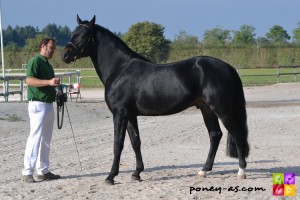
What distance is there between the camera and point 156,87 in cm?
757

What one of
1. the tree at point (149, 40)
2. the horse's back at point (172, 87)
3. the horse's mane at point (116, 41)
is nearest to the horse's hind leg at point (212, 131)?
the horse's back at point (172, 87)

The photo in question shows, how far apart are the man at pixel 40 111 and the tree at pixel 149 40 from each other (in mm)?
33416

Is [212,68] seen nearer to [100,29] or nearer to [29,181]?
[100,29]

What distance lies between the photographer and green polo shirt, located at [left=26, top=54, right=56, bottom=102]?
25.5 ft

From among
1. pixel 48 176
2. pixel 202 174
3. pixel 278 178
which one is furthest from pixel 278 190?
pixel 48 176

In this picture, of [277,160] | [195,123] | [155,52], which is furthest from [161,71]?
[155,52]

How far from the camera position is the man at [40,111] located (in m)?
7.70

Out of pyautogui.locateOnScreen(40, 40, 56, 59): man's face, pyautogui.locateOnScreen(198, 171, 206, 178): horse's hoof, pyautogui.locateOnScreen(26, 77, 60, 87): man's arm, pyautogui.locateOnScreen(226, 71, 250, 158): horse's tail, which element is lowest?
pyautogui.locateOnScreen(198, 171, 206, 178): horse's hoof

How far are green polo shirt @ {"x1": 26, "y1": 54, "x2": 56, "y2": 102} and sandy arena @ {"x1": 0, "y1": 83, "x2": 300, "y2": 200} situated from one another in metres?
1.21

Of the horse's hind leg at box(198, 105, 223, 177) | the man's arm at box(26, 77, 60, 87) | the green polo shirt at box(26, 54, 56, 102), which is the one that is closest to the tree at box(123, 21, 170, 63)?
the horse's hind leg at box(198, 105, 223, 177)

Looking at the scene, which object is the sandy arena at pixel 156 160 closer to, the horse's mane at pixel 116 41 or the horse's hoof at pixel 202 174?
the horse's hoof at pixel 202 174

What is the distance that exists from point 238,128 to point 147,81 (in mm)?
1442

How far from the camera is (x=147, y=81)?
7590 millimetres

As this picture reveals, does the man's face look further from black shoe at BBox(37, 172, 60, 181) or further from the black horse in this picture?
black shoe at BBox(37, 172, 60, 181)
